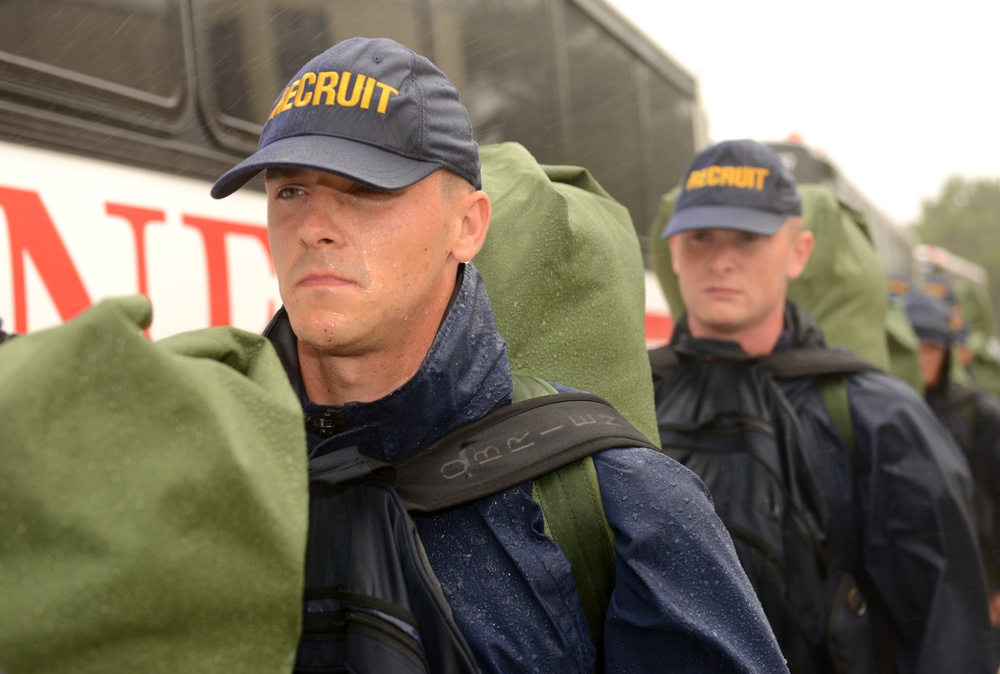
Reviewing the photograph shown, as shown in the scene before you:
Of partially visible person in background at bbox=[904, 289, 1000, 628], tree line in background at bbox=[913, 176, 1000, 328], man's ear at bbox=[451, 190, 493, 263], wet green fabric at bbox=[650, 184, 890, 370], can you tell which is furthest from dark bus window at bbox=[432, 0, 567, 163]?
tree line in background at bbox=[913, 176, 1000, 328]

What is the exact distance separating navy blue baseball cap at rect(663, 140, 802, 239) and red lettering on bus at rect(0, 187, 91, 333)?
188 cm

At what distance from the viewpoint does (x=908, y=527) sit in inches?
124

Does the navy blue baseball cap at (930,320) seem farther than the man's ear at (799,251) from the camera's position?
Yes

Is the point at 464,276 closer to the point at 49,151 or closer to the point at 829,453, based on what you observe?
the point at 49,151

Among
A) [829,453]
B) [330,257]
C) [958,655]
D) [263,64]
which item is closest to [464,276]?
[330,257]

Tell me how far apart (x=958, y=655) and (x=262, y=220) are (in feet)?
7.53

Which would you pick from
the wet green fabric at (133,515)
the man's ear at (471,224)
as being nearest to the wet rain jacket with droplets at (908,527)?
the man's ear at (471,224)

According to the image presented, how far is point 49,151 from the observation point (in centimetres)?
237

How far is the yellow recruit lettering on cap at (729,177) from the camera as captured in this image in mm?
3506

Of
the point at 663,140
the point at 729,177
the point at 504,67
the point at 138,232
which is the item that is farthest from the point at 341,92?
the point at 663,140

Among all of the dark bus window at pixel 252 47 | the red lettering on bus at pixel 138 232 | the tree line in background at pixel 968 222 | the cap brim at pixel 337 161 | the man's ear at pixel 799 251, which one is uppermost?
the tree line in background at pixel 968 222

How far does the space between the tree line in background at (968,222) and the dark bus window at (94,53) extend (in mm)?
86566

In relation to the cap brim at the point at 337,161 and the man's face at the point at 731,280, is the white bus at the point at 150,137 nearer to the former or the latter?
the cap brim at the point at 337,161

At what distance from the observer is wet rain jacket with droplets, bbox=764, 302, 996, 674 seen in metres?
3.13
